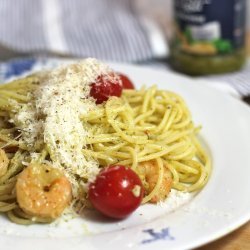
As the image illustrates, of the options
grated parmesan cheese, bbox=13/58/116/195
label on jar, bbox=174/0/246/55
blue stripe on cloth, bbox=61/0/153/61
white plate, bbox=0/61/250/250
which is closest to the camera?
white plate, bbox=0/61/250/250

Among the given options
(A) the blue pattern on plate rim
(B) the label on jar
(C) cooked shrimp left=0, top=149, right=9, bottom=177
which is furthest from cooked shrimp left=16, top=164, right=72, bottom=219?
(B) the label on jar

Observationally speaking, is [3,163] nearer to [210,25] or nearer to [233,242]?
[233,242]

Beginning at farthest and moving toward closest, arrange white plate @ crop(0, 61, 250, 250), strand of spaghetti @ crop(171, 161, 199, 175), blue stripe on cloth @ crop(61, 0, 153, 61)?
1. blue stripe on cloth @ crop(61, 0, 153, 61)
2. strand of spaghetti @ crop(171, 161, 199, 175)
3. white plate @ crop(0, 61, 250, 250)

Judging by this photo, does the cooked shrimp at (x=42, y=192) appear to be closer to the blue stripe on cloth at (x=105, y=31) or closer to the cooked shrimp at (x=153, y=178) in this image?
the cooked shrimp at (x=153, y=178)

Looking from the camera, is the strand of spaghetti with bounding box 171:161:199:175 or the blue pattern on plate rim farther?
the strand of spaghetti with bounding box 171:161:199:175

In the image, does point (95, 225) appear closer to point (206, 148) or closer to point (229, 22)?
point (206, 148)

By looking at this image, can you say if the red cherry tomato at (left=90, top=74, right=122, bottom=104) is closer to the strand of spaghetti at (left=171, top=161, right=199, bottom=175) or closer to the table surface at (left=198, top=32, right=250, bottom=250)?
the strand of spaghetti at (left=171, top=161, right=199, bottom=175)
